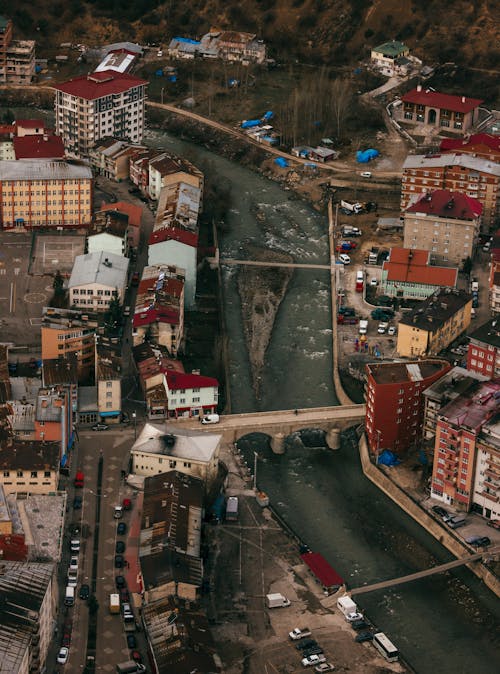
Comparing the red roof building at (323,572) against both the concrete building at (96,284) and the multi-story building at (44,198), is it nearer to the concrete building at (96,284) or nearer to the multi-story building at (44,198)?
the concrete building at (96,284)

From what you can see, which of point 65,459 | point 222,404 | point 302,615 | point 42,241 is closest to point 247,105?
point 42,241

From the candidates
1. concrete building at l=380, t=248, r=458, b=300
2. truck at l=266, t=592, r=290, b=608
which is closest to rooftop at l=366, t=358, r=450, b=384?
concrete building at l=380, t=248, r=458, b=300

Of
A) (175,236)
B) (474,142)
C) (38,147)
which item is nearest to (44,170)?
(38,147)


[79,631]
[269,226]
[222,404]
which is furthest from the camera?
[269,226]

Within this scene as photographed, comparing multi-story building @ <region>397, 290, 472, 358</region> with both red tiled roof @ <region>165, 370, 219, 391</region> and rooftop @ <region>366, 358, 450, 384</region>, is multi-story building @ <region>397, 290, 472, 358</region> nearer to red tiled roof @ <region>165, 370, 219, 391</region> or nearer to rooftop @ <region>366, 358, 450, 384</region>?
rooftop @ <region>366, 358, 450, 384</region>

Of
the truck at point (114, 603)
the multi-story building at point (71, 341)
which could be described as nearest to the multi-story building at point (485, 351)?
the multi-story building at point (71, 341)

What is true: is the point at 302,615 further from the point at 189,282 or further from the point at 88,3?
the point at 88,3
